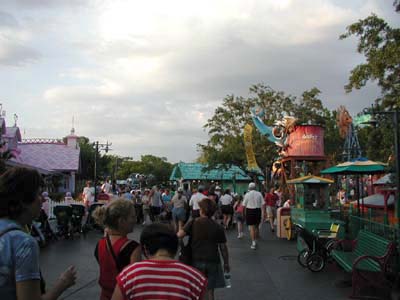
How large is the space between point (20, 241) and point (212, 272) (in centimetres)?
382

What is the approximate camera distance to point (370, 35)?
15.8 metres

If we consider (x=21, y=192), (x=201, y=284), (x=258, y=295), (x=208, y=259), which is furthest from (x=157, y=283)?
(x=258, y=295)

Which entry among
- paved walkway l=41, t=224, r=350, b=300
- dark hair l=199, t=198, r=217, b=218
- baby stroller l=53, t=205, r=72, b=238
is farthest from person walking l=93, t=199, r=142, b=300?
baby stroller l=53, t=205, r=72, b=238

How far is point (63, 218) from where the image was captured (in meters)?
15.9

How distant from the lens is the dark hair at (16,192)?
2547 millimetres

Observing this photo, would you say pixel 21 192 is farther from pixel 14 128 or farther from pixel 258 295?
pixel 14 128

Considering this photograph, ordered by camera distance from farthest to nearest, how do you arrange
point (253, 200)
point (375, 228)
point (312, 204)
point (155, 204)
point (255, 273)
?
point (155, 204)
point (312, 204)
point (253, 200)
point (255, 273)
point (375, 228)

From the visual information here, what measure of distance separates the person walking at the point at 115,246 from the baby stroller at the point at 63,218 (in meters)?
12.4

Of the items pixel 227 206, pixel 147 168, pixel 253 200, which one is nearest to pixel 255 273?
pixel 253 200

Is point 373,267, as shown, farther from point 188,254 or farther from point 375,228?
point 188,254

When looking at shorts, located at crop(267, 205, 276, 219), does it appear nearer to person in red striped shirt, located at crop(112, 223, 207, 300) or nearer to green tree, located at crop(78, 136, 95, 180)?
person in red striped shirt, located at crop(112, 223, 207, 300)

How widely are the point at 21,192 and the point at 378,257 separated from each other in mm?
6531

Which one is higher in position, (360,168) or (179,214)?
(360,168)

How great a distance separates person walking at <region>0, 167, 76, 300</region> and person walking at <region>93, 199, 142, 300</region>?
1051mm
